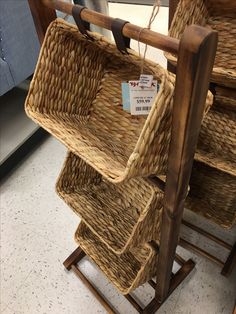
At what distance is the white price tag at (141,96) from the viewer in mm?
646

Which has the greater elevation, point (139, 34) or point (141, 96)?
point (139, 34)

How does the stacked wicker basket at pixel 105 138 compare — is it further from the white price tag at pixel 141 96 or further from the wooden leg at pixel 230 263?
the wooden leg at pixel 230 263

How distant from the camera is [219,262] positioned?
1.20 metres

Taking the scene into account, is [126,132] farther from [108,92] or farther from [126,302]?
[126,302]

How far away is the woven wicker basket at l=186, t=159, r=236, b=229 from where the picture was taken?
1.04 metres

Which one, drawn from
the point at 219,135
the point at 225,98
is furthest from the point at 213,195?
the point at 225,98

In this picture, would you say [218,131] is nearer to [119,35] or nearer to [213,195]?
[213,195]

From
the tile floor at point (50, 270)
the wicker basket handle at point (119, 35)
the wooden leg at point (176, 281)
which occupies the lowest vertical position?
the tile floor at point (50, 270)

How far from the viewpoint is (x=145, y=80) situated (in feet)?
2.05

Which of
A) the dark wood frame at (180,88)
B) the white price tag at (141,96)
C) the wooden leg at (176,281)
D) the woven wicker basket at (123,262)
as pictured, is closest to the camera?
the dark wood frame at (180,88)

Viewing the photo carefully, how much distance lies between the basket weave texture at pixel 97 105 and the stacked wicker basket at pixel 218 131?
0.64ft

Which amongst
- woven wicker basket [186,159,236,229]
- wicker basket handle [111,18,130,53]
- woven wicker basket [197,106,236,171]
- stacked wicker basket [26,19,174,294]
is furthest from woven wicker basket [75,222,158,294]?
wicker basket handle [111,18,130,53]

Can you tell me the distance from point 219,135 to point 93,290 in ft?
2.41

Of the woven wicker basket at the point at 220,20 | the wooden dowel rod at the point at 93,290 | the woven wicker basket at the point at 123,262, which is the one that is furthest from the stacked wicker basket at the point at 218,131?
the wooden dowel rod at the point at 93,290
